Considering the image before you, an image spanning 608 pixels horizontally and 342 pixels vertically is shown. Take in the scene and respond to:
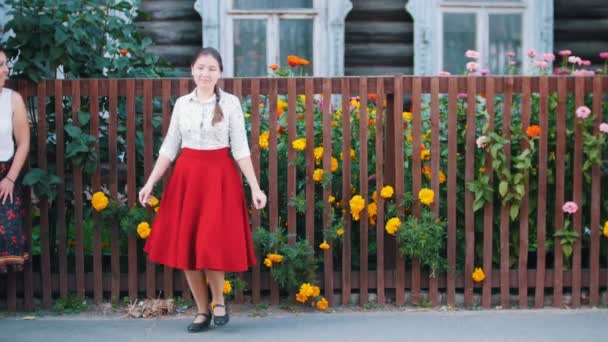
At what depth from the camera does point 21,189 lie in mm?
4641

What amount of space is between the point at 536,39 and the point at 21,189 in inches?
184

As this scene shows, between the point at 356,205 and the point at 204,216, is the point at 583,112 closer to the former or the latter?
the point at 356,205

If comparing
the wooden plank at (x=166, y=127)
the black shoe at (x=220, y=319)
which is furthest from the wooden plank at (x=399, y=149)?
the wooden plank at (x=166, y=127)

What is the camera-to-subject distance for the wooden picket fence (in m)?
4.71

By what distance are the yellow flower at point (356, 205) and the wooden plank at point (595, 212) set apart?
137 centimetres

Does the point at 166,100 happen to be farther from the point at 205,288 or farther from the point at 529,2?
the point at 529,2

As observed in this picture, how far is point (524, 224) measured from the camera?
4.77 m

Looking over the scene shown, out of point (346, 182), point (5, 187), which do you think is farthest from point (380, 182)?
point (5, 187)

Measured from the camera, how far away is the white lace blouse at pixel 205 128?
4074 millimetres

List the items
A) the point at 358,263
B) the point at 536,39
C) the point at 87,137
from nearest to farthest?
the point at 87,137 < the point at 358,263 < the point at 536,39

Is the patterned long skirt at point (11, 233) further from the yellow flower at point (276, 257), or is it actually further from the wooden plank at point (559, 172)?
the wooden plank at point (559, 172)

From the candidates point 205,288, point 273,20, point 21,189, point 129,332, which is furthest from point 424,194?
point 273,20

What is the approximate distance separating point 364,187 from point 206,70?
49.0 inches

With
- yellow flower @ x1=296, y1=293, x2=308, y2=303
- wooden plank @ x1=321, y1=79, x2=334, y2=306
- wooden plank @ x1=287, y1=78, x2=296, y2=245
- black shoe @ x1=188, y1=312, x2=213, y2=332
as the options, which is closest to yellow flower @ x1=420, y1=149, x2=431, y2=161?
wooden plank @ x1=321, y1=79, x2=334, y2=306
